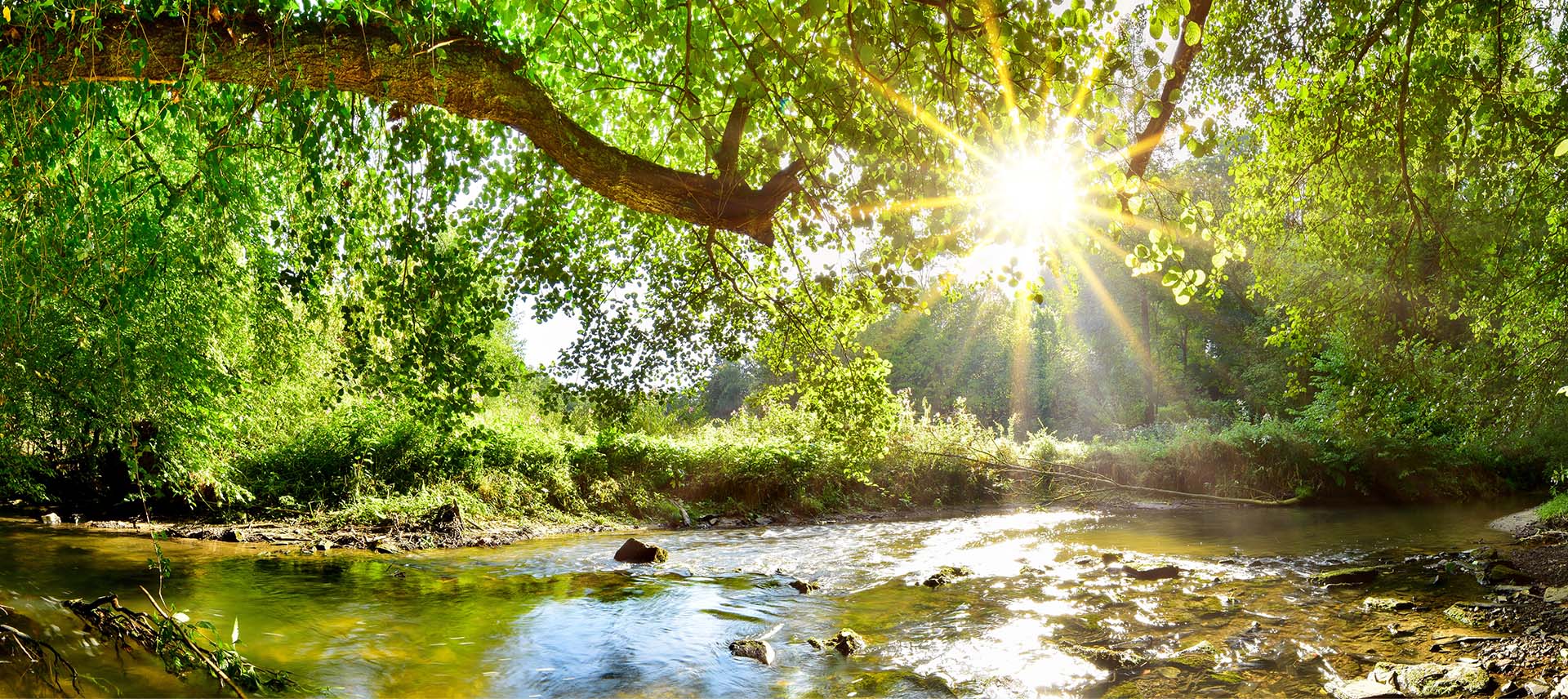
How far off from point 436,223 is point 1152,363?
45.0 m

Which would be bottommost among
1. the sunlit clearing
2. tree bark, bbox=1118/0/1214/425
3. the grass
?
the grass

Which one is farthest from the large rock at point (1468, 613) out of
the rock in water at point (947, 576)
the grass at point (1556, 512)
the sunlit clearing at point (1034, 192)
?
the grass at point (1556, 512)

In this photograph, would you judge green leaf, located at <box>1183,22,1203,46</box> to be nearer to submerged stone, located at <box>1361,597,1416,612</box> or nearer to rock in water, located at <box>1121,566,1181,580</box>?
submerged stone, located at <box>1361,597,1416,612</box>

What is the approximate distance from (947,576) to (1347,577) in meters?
5.11

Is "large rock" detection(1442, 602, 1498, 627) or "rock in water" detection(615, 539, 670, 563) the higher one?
"rock in water" detection(615, 539, 670, 563)

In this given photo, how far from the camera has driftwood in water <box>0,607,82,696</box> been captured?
424 centimetres

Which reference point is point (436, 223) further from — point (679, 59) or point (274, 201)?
point (274, 201)

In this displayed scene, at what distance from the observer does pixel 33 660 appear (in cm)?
424

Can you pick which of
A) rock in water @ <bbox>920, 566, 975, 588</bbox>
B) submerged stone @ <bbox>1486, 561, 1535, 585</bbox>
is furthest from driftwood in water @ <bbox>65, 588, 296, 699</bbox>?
submerged stone @ <bbox>1486, 561, 1535, 585</bbox>

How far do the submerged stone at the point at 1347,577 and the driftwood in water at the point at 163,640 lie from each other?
11505mm

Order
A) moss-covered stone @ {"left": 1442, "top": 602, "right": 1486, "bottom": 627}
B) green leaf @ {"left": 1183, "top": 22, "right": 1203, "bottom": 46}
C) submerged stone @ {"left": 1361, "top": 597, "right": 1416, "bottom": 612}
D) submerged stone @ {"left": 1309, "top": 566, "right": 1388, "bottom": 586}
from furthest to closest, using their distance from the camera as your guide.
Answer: submerged stone @ {"left": 1309, "top": 566, "right": 1388, "bottom": 586} < submerged stone @ {"left": 1361, "top": 597, "right": 1416, "bottom": 612} < moss-covered stone @ {"left": 1442, "top": 602, "right": 1486, "bottom": 627} < green leaf @ {"left": 1183, "top": 22, "right": 1203, "bottom": 46}

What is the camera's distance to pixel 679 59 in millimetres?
7164

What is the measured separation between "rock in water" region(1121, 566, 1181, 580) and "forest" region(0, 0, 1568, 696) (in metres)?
3.68

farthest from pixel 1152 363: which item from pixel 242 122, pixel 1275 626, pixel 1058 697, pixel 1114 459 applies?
pixel 242 122
